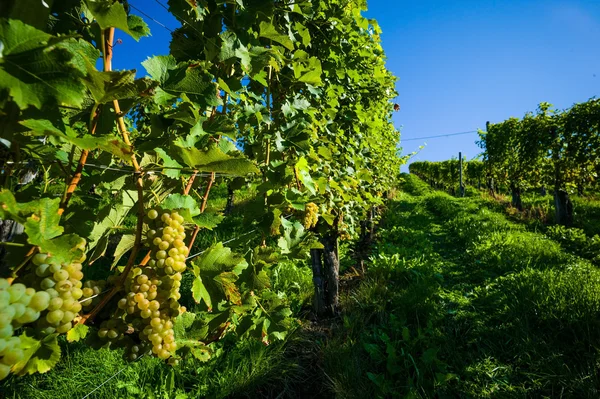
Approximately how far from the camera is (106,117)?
2.40 ft

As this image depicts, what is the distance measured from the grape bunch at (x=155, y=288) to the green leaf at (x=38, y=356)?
99 mm

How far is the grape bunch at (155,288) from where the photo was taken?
29.3 inches

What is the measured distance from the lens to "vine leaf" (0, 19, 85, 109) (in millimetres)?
444

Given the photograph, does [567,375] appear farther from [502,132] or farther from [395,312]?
[502,132]

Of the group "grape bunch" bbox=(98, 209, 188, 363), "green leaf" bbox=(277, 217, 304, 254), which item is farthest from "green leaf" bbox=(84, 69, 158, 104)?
"green leaf" bbox=(277, 217, 304, 254)

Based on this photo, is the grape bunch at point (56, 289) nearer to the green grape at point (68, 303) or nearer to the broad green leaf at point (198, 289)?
the green grape at point (68, 303)

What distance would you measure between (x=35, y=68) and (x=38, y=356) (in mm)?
556

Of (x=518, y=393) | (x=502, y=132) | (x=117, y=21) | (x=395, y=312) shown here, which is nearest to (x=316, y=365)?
(x=395, y=312)

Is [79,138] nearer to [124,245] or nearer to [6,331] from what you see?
[6,331]

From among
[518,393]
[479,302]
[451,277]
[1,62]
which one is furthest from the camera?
[451,277]

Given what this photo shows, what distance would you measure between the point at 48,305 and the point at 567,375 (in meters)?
3.52

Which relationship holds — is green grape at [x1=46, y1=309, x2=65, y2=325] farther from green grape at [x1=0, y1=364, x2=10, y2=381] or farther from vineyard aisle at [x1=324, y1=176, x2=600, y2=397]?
vineyard aisle at [x1=324, y1=176, x2=600, y2=397]

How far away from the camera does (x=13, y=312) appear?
1.74 feet

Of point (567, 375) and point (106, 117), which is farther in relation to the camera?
point (567, 375)
